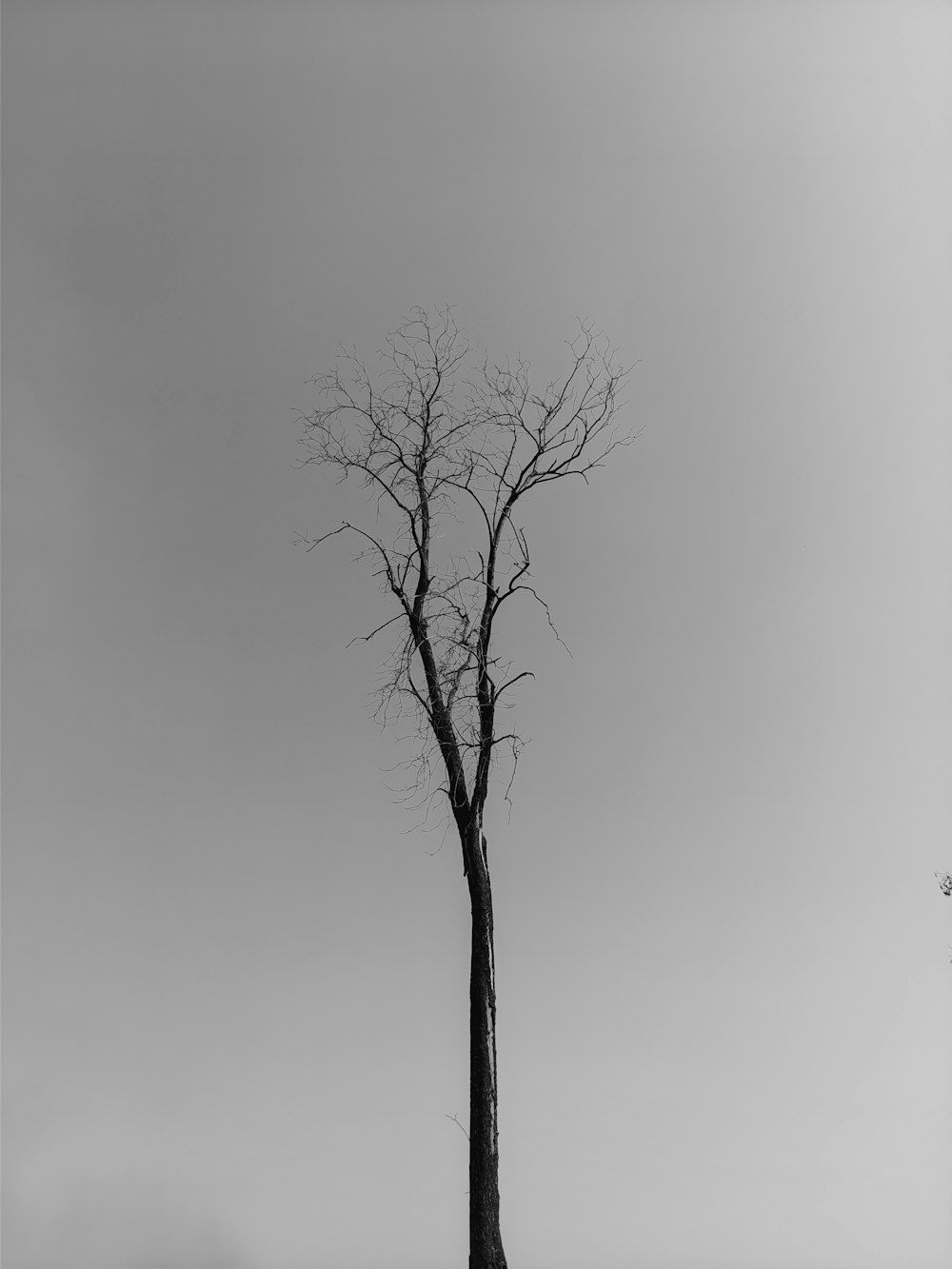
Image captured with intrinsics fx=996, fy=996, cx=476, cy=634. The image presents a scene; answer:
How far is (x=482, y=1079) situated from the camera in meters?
6.98

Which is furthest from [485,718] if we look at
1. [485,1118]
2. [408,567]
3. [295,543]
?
[295,543]

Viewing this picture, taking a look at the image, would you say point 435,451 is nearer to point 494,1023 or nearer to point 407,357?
point 407,357

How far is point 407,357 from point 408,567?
6.83 ft

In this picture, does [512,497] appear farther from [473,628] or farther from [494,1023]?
[494,1023]

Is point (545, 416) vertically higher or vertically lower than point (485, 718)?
higher

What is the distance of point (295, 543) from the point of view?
1203 cm

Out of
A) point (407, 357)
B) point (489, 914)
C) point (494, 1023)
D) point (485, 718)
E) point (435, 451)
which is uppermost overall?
point (407, 357)

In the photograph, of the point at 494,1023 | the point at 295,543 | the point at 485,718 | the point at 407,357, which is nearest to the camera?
the point at 494,1023

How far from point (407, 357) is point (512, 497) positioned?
1772 mm

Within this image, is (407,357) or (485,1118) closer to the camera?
(485,1118)

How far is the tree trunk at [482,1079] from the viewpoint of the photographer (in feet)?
22.1

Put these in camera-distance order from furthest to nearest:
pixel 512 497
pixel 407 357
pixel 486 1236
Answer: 1. pixel 407 357
2. pixel 512 497
3. pixel 486 1236

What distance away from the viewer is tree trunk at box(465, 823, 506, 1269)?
6734 mm

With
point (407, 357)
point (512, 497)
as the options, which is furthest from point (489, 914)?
point (407, 357)
